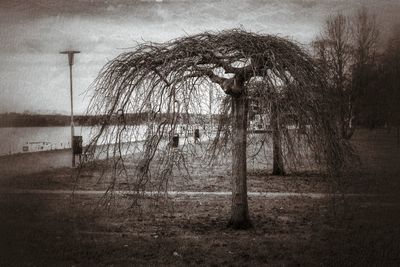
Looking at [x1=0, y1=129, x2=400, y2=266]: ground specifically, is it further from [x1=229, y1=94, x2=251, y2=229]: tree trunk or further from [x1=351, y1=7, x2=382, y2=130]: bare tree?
[x1=351, y1=7, x2=382, y2=130]: bare tree

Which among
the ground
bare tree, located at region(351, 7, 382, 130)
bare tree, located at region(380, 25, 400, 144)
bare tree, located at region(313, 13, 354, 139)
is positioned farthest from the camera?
bare tree, located at region(313, 13, 354, 139)

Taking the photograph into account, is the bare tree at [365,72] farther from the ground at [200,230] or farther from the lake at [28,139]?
the lake at [28,139]

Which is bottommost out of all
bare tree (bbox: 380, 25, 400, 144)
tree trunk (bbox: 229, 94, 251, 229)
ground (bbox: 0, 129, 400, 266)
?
ground (bbox: 0, 129, 400, 266)

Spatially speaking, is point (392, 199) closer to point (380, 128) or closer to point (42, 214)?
point (380, 128)

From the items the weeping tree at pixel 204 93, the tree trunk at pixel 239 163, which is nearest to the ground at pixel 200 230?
the tree trunk at pixel 239 163

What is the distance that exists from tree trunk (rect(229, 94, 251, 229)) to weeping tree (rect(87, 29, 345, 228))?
2 cm

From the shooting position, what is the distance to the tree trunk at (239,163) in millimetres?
7777

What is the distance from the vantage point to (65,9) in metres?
9.94

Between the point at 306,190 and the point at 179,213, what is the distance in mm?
4713

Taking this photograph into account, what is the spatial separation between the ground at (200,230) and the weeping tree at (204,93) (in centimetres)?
96

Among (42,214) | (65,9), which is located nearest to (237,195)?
(42,214)

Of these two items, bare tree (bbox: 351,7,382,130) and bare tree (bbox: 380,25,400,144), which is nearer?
bare tree (bbox: 380,25,400,144)

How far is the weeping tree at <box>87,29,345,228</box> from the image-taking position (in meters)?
6.64

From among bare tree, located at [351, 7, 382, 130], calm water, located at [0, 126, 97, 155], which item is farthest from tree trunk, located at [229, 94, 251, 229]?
bare tree, located at [351, 7, 382, 130]
